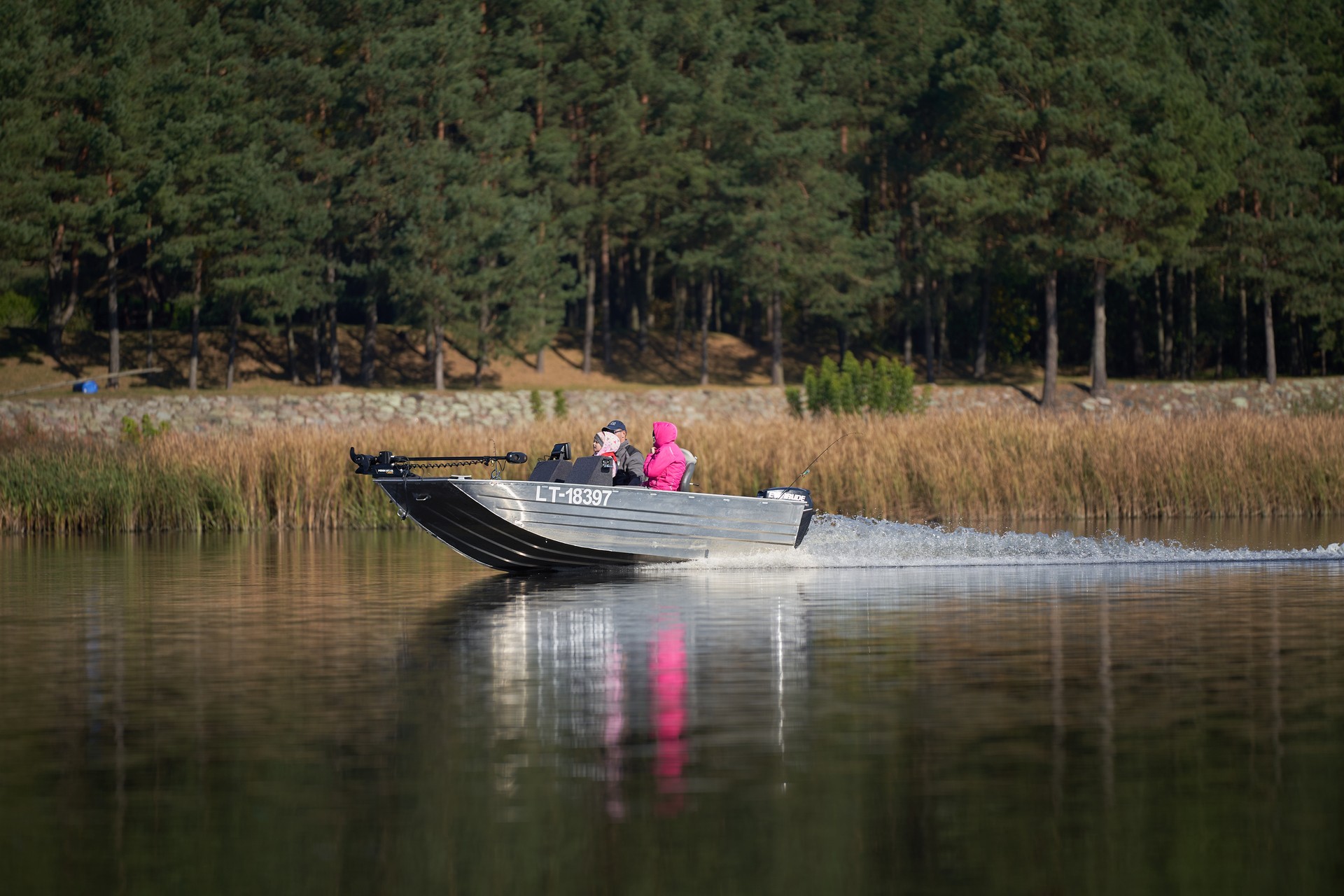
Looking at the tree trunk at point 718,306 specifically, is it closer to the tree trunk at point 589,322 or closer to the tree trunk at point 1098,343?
the tree trunk at point 589,322

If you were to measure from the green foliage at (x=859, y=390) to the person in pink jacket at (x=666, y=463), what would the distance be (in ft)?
71.4

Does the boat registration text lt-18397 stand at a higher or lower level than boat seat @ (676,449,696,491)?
lower

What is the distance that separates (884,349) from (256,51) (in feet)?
115

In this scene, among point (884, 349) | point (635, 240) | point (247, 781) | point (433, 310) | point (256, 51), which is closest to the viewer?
point (247, 781)

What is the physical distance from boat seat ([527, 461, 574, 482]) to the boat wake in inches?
77.8

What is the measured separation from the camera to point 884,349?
92438 mm

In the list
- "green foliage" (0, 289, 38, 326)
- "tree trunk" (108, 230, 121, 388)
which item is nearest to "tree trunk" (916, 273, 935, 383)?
"tree trunk" (108, 230, 121, 388)

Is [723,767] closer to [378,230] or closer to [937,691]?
[937,691]

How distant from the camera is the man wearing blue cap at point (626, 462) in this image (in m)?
21.8

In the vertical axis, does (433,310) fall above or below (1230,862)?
above

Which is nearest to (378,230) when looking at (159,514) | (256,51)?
(256,51)

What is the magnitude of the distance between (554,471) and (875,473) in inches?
355

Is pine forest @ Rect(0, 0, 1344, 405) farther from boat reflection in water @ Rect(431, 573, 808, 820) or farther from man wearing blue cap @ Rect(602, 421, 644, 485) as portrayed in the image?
boat reflection in water @ Rect(431, 573, 808, 820)

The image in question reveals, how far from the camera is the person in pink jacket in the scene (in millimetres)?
21984
